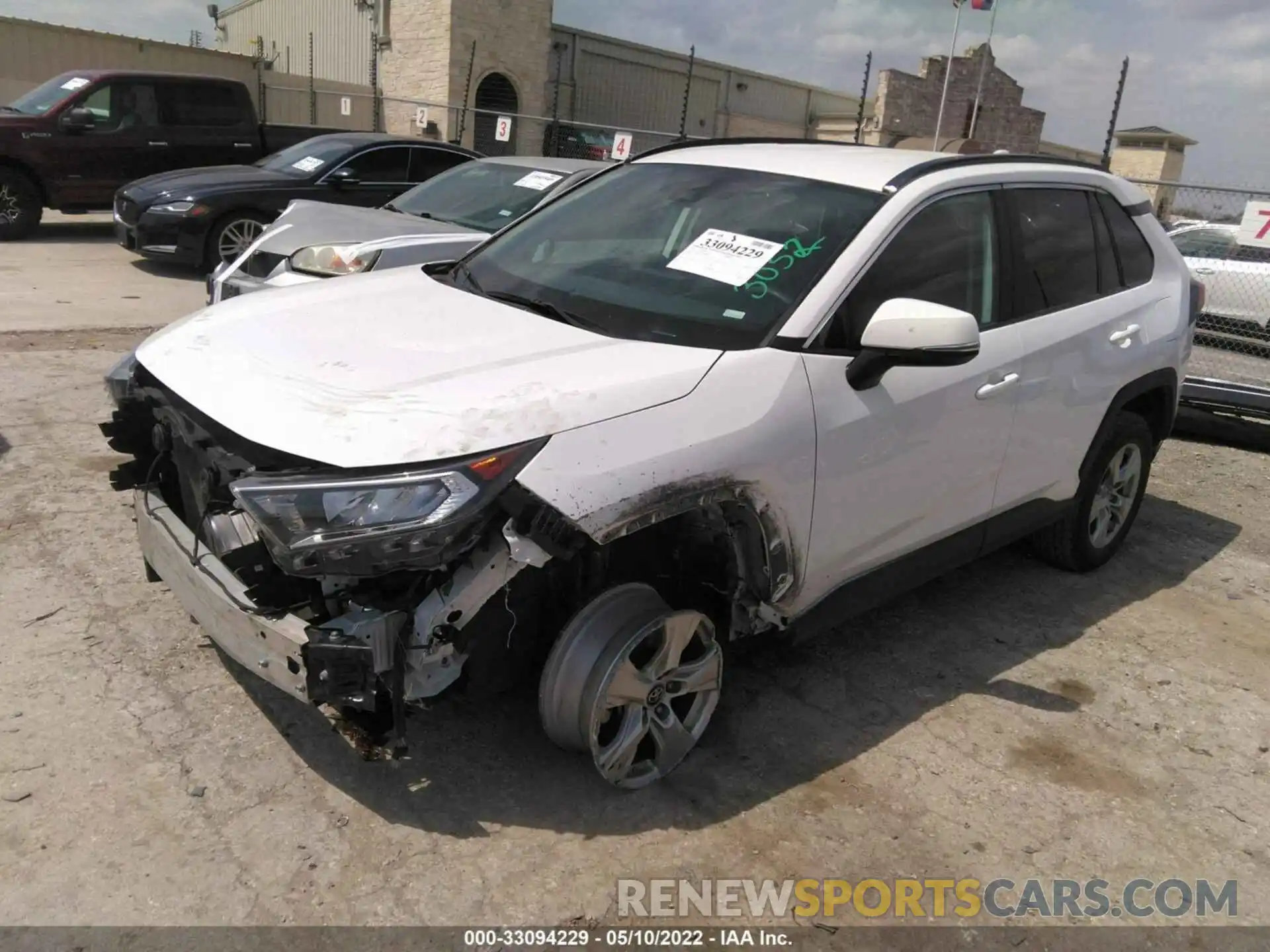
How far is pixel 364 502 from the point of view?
2.25 metres

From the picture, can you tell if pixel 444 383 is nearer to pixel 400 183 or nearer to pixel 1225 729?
pixel 1225 729

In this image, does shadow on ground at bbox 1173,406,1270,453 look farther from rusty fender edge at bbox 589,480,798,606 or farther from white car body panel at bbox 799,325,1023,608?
rusty fender edge at bbox 589,480,798,606

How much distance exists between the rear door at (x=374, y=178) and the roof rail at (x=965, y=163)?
7.83 m

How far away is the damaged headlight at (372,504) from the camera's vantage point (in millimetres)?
2213

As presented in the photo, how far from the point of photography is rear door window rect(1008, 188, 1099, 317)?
3732 millimetres

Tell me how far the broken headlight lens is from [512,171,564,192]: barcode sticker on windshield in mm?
5730

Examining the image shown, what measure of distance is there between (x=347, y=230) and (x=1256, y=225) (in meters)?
6.50

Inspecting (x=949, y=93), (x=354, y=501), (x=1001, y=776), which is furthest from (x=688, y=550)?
(x=949, y=93)

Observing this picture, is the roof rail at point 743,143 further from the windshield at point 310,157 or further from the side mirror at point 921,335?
the windshield at point 310,157

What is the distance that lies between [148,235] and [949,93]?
3502cm

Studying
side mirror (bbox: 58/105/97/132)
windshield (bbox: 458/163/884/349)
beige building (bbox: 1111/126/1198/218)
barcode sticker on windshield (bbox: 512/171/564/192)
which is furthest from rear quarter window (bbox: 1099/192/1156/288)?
beige building (bbox: 1111/126/1198/218)

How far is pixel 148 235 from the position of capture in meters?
10.1

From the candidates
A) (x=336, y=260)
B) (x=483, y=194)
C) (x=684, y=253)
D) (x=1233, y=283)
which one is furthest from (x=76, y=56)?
(x=684, y=253)

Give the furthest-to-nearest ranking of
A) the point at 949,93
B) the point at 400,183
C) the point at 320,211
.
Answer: the point at 949,93 → the point at 400,183 → the point at 320,211
